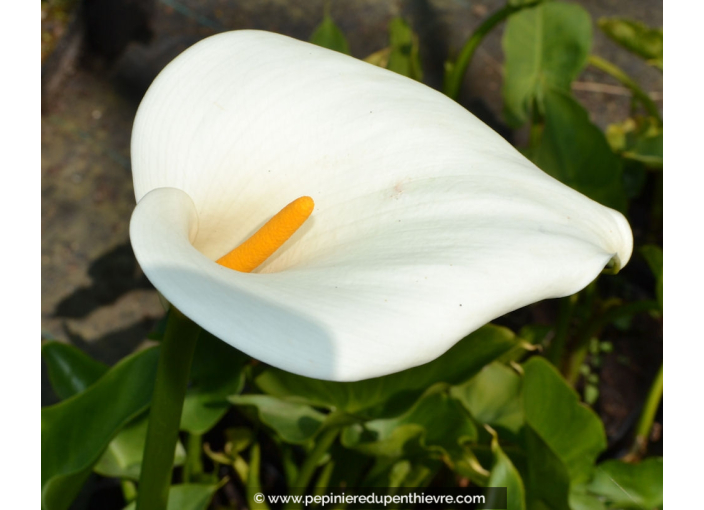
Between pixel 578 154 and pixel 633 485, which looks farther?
pixel 578 154

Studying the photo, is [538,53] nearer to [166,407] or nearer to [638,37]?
[638,37]

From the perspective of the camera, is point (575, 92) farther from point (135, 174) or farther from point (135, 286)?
point (135, 174)

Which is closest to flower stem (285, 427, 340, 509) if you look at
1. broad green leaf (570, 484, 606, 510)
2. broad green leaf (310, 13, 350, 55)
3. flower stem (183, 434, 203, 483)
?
flower stem (183, 434, 203, 483)

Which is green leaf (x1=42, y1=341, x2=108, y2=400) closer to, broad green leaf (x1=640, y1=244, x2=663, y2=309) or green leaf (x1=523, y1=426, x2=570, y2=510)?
green leaf (x1=523, y1=426, x2=570, y2=510)

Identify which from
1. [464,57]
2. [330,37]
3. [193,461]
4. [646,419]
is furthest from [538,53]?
[193,461]

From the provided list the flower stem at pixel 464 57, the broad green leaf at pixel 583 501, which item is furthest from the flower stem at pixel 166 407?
the flower stem at pixel 464 57
